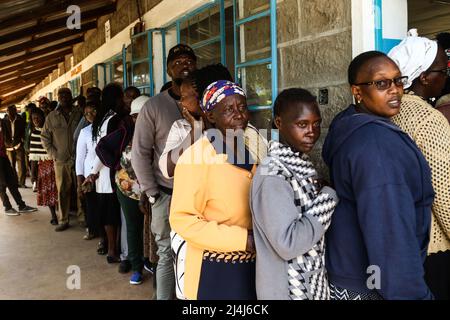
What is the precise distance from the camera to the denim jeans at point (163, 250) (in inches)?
102

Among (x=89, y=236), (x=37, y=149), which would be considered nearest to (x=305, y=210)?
(x=89, y=236)

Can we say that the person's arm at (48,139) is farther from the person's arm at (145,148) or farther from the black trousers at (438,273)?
Result: the black trousers at (438,273)

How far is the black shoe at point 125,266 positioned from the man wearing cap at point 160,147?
1.25 metres

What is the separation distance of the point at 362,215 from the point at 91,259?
11.5 ft

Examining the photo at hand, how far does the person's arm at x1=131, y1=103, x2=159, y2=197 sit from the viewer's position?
265cm

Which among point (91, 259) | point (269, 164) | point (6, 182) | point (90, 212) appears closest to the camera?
point (269, 164)

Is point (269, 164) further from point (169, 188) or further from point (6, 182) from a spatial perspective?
point (6, 182)

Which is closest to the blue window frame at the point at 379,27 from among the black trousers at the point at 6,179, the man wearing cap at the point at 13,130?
the black trousers at the point at 6,179

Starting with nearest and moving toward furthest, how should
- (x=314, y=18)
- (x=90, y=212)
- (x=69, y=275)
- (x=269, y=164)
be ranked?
1. (x=269, y=164)
2. (x=314, y=18)
3. (x=69, y=275)
4. (x=90, y=212)

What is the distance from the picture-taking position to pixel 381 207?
1298 mm

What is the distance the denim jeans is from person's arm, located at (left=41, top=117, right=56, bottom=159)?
3166 mm

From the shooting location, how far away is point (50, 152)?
5305 millimetres

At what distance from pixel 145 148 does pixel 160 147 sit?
0.33ft

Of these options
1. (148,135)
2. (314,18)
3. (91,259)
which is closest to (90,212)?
(91,259)
